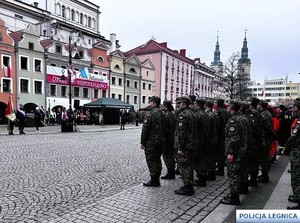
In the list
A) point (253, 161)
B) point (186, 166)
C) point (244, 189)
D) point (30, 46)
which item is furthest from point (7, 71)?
point (244, 189)

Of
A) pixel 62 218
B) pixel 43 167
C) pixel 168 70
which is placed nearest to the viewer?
pixel 62 218

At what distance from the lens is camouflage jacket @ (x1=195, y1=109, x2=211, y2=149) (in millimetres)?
6372

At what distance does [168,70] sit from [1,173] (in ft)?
182

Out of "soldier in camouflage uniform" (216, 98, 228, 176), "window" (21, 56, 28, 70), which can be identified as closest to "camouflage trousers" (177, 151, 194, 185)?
"soldier in camouflage uniform" (216, 98, 228, 176)

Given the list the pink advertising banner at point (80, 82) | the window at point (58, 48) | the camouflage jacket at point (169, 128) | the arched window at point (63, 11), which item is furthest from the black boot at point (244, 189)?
the arched window at point (63, 11)

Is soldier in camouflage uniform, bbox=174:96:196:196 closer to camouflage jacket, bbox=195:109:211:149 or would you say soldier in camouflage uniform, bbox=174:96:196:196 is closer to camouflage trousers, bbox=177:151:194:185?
camouflage trousers, bbox=177:151:194:185

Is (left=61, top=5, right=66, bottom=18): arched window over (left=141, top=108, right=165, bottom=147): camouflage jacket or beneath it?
over

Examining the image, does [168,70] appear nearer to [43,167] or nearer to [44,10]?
[44,10]

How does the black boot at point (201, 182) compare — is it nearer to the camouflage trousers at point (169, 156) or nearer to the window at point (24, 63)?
the camouflage trousers at point (169, 156)

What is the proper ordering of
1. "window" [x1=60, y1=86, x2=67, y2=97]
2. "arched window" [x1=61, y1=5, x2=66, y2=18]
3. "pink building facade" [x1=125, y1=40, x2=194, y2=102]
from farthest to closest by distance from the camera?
"pink building facade" [x1=125, y1=40, x2=194, y2=102] < "arched window" [x1=61, y1=5, x2=66, y2=18] < "window" [x1=60, y1=86, x2=67, y2=97]

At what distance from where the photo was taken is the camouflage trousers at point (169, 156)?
7105 mm

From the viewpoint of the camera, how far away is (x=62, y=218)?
170 inches

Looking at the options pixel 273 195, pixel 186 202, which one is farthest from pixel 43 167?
pixel 273 195

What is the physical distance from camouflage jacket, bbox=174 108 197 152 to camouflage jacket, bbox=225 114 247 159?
0.78 meters
